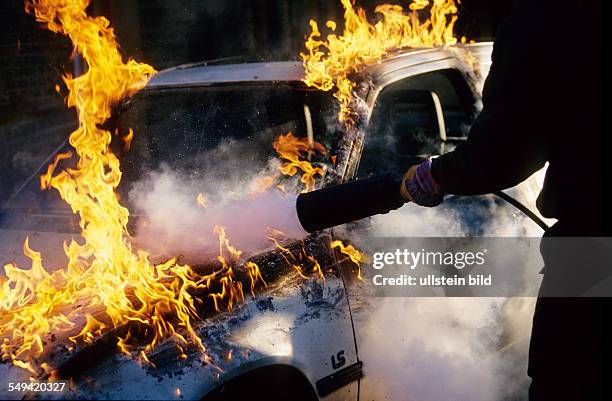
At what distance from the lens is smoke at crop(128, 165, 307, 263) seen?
249 centimetres

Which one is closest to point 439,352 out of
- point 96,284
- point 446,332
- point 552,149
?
point 446,332

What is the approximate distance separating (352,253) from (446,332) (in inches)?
22.9

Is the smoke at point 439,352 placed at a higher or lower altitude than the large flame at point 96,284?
lower

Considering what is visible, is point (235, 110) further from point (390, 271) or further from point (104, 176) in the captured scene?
point (390, 271)

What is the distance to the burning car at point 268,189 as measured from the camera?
199 cm

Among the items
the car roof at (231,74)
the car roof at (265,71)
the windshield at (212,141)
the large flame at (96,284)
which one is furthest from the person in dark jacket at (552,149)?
the car roof at (231,74)

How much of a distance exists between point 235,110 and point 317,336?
4.69ft

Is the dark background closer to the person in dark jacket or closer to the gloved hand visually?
the gloved hand

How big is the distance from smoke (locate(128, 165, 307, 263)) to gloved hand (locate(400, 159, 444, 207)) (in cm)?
54

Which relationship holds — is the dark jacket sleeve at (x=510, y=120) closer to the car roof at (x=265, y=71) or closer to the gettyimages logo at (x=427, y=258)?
the gettyimages logo at (x=427, y=258)

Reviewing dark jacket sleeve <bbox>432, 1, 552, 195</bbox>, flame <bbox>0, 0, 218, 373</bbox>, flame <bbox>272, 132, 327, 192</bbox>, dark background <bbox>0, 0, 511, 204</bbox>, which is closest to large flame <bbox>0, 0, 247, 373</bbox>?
flame <bbox>0, 0, 218, 373</bbox>

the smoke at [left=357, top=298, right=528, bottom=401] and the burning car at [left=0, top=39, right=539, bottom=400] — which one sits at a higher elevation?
the burning car at [left=0, top=39, right=539, bottom=400]

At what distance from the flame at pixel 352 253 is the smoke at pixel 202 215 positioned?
18 centimetres

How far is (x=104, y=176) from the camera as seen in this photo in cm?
315
